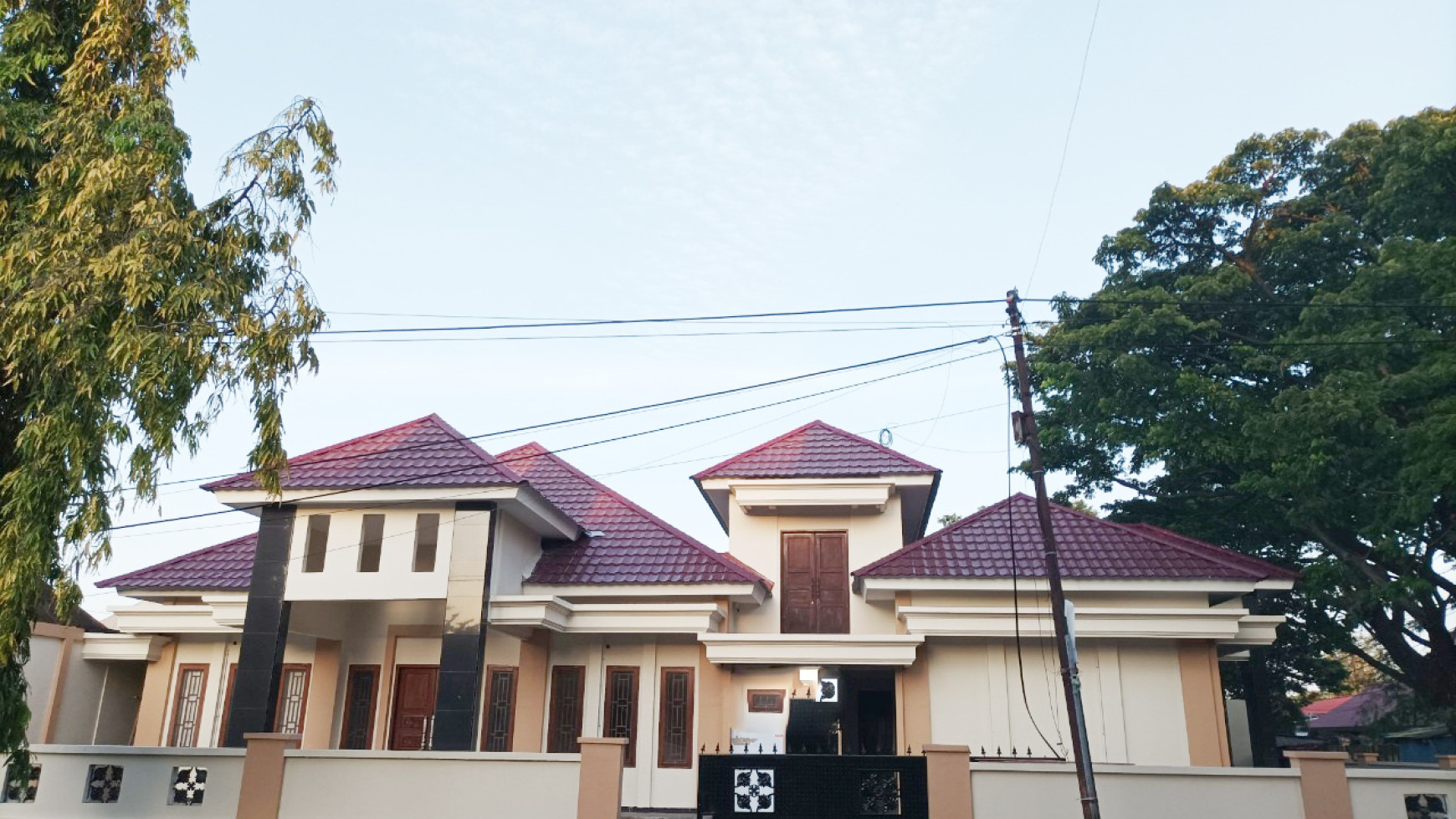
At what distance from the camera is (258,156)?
32.8ft

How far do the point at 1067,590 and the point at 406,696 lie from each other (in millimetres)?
11023

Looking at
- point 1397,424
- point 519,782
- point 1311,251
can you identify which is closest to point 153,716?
point 519,782

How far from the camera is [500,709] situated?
15734 millimetres

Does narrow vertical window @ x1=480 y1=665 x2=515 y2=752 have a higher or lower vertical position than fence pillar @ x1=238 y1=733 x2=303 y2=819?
higher

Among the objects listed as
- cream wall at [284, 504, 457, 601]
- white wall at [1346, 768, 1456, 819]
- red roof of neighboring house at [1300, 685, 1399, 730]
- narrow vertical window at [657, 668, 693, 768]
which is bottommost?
white wall at [1346, 768, 1456, 819]

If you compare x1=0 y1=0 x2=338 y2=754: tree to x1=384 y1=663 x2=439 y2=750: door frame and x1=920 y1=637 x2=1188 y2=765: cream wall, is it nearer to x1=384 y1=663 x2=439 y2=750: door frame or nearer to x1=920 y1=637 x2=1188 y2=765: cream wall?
x1=384 y1=663 x2=439 y2=750: door frame

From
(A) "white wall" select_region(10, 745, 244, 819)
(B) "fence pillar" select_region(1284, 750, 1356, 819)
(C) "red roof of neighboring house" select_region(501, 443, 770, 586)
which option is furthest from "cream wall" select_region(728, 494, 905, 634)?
(A) "white wall" select_region(10, 745, 244, 819)

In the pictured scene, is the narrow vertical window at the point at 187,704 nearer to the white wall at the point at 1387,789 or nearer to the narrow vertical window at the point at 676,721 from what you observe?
the narrow vertical window at the point at 676,721

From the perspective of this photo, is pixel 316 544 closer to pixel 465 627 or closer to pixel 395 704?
pixel 465 627

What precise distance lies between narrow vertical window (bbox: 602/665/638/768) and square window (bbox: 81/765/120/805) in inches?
263

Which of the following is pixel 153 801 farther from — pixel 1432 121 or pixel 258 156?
pixel 1432 121

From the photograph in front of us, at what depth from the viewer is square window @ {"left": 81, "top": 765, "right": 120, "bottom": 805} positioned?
12.3 m

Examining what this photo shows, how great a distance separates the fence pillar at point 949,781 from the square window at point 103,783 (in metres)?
9.68

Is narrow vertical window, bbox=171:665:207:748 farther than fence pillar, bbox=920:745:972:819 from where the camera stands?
Yes
